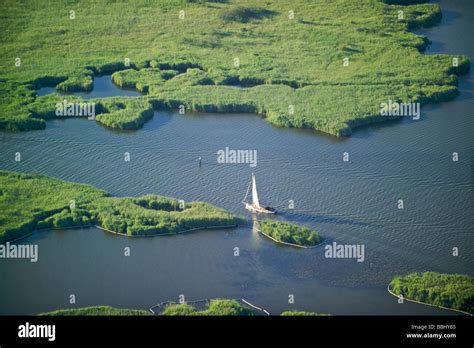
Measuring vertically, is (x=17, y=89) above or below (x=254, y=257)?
above

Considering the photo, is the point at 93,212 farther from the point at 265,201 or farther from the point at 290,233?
the point at 290,233

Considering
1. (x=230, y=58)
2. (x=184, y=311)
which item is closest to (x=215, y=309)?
(x=184, y=311)

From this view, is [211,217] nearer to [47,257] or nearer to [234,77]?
[47,257]

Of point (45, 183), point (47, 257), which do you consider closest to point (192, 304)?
point (47, 257)

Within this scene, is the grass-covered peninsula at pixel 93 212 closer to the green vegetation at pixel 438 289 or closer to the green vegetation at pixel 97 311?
the green vegetation at pixel 97 311

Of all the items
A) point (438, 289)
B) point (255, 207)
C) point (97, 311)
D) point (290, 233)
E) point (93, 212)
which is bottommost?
point (97, 311)

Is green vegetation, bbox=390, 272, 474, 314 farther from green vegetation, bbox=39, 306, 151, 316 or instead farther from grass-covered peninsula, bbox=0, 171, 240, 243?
green vegetation, bbox=39, 306, 151, 316

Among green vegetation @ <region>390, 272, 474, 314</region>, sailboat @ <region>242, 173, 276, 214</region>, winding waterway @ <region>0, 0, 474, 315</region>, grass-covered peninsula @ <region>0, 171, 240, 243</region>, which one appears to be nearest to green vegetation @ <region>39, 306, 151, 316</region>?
winding waterway @ <region>0, 0, 474, 315</region>
